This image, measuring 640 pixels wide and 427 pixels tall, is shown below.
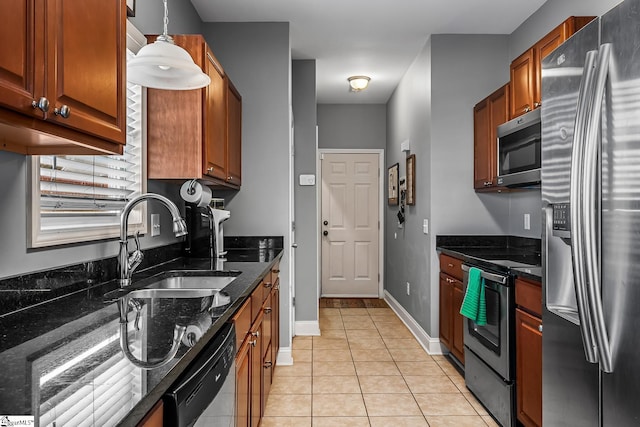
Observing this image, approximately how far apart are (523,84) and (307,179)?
2.15m

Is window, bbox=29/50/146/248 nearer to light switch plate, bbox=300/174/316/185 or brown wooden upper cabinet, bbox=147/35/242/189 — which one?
brown wooden upper cabinet, bbox=147/35/242/189

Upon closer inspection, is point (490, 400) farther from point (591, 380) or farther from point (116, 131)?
point (116, 131)

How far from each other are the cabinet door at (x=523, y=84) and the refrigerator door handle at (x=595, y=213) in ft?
5.26

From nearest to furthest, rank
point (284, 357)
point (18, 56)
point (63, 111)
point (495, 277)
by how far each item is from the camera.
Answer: point (18, 56) < point (63, 111) < point (495, 277) < point (284, 357)

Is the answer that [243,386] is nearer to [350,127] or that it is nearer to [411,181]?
[411,181]

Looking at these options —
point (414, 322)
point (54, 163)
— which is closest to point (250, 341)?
point (54, 163)

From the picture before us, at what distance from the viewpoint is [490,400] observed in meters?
2.56

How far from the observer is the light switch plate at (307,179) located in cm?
432

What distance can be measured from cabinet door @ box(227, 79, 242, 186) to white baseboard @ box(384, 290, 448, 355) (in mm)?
2148

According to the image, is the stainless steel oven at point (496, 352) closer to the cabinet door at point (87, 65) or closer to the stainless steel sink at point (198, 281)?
the stainless steel sink at point (198, 281)

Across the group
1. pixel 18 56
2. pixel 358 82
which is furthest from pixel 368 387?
pixel 358 82

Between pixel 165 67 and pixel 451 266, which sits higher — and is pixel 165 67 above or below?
above

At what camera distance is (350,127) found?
6148mm

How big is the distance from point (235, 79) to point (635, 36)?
9.48ft
